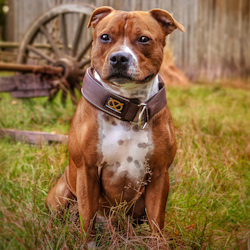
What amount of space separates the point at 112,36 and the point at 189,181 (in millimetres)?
Answer: 1303

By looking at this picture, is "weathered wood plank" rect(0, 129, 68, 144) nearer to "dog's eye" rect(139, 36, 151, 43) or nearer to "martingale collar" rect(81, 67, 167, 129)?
"martingale collar" rect(81, 67, 167, 129)

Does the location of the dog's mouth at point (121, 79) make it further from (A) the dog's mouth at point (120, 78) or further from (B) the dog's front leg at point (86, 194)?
(B) the dog's front leg at point (86, 194)

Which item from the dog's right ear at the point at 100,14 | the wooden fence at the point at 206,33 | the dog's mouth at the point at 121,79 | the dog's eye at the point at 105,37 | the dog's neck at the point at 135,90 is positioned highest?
the dog's right ear at the point at 100,14

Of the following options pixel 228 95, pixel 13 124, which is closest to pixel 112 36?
pixel 13 124

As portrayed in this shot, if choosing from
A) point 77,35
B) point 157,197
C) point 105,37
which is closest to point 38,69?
point 77,35

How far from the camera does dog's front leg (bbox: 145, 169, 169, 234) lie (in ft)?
5.78

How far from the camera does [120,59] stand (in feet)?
4.99

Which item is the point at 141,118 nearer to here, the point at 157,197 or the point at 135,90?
the point at 135,90

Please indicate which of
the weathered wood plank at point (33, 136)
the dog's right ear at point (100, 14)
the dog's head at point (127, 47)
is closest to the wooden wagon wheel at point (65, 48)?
the weathered wood plank at point (33, 136)

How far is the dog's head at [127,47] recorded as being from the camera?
5.07ft

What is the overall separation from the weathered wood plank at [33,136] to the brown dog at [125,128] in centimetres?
126

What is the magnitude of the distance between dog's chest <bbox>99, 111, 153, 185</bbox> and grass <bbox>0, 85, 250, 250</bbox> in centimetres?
30

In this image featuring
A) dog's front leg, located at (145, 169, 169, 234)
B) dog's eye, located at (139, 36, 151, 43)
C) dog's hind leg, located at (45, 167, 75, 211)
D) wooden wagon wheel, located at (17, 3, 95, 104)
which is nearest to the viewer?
dog's eye, located at (139, 36, 151, 43)

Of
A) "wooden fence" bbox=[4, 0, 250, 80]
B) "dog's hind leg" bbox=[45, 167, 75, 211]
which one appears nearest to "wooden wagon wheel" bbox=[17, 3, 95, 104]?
"dog's hind leg" bbox=[45, 167, 75, 211]
